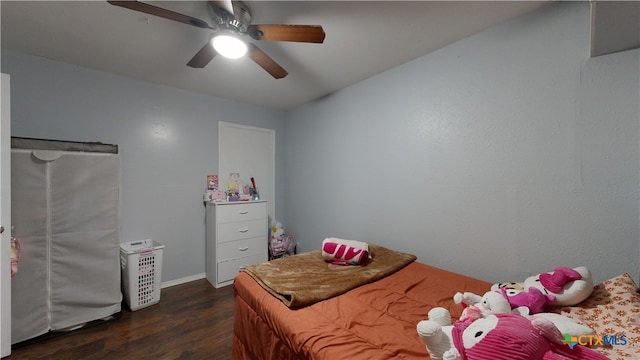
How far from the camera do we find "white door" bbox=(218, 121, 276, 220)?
3260 millimetres

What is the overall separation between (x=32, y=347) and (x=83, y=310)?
31 centimetres

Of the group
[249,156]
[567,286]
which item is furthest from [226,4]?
[249,156]

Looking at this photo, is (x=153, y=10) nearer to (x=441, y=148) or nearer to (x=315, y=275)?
(x=315, y=275)

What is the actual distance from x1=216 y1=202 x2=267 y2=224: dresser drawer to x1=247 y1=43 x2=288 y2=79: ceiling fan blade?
1.69 meters

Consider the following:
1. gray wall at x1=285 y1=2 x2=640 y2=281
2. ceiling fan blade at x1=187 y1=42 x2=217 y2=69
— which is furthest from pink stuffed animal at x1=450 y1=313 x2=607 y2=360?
ceiling fan blade at x1=187 y1=42 x2=217 y2=69

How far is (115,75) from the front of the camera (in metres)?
2.46

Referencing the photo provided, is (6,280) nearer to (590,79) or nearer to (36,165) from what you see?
(36,165)

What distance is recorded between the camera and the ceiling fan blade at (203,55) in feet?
5.41

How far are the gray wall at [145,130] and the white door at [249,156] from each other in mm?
131

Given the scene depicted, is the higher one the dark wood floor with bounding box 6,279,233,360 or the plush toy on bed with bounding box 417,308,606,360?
the plush toy on bed with bounding box 417,308,606,360

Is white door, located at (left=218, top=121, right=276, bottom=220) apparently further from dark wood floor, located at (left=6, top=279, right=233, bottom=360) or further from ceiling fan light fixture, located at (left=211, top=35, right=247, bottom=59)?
ceiling fan light fixture, located at (left=211, top=35, right=247, bottom=59)

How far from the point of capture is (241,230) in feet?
9.96

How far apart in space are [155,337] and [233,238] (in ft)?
3.97

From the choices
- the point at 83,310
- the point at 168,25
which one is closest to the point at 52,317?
the point at 83,310
